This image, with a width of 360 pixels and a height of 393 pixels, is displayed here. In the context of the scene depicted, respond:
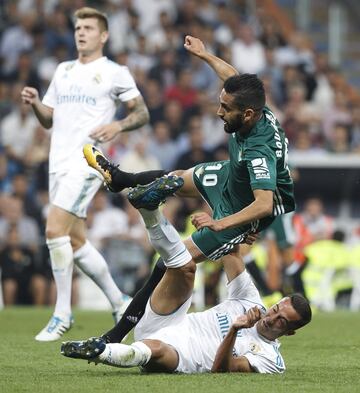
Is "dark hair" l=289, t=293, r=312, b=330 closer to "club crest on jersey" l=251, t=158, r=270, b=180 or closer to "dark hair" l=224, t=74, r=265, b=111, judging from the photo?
"club crest on jersey" l=251, t=158, r=270, b=180

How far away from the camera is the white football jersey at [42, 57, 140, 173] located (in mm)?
10852

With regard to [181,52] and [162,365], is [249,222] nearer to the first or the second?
[162,365]

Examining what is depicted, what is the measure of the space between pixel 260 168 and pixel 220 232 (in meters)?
0.76

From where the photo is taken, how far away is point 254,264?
15633 millimetres

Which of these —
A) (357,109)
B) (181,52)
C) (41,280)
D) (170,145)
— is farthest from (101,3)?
(41,280)

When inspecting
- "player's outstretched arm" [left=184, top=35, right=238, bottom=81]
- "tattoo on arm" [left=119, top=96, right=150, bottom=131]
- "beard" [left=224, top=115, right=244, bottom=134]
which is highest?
"player's outstretched arm" [left=184, top=35, right=238, bottom=81]

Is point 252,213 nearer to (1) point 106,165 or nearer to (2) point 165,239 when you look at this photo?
(2) point 165,239

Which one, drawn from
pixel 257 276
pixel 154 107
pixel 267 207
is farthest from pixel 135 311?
pixel 154 107

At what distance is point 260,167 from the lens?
8.31m

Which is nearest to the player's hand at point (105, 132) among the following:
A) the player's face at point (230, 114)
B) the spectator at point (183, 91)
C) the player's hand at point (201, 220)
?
the player's face at point (230, 114)

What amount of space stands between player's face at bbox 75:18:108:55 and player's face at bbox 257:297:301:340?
4035 millimetres

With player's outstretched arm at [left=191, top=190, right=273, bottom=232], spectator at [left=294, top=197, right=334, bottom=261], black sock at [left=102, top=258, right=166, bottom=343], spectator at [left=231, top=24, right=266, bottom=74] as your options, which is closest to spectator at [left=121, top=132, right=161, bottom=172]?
spectator at [left=294, top=197, right=334, bottom=261]

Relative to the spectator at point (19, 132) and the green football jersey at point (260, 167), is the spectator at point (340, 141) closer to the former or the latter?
the spectator at point (19, 132)

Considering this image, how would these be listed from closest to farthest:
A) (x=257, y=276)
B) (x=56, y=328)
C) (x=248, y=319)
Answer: (x=248, y=319) < (x=56, y=328) < (x=257, y=276)
